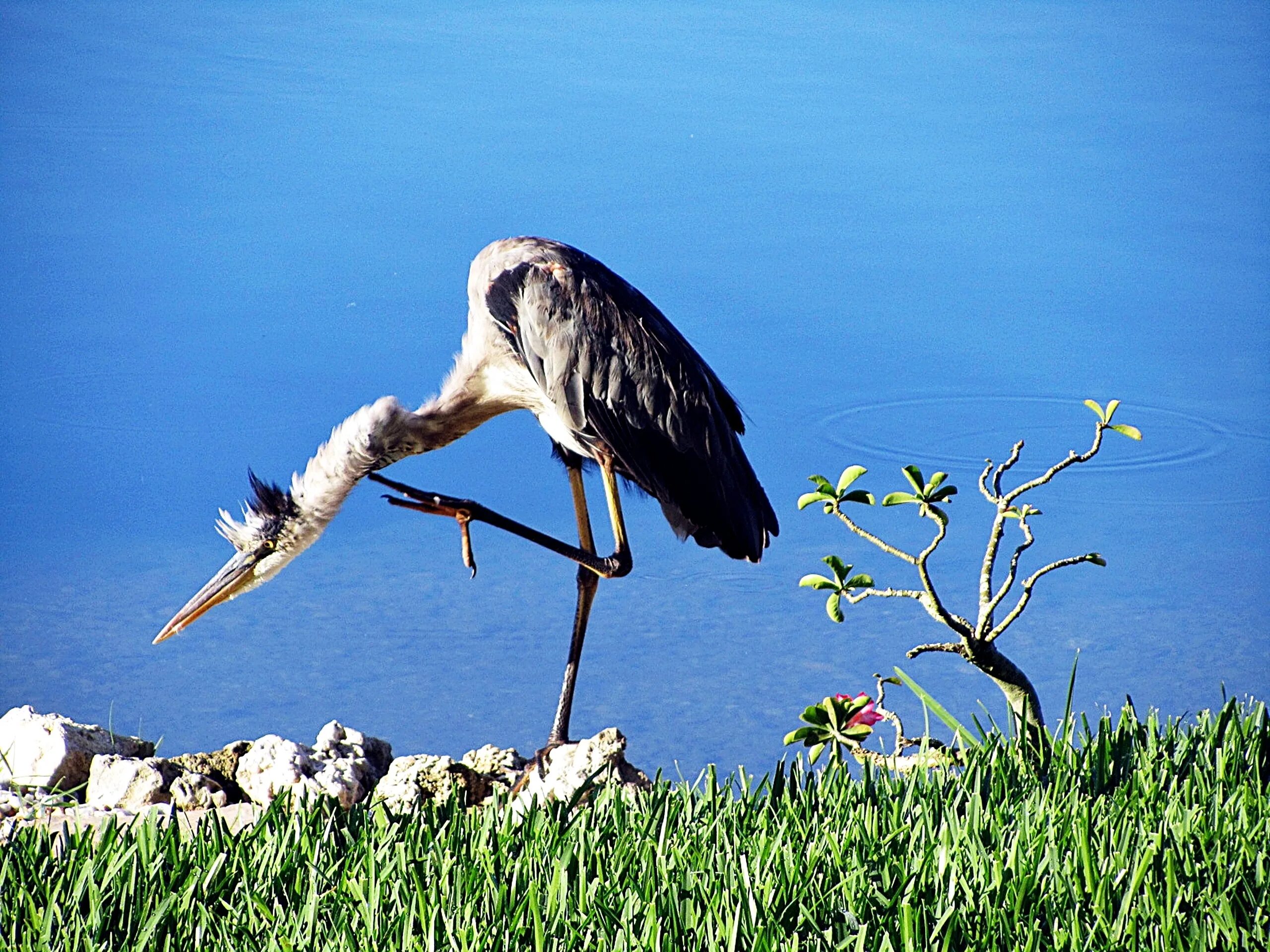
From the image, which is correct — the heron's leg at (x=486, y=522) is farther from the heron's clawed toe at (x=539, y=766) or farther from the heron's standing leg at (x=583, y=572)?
the heron's clawed toe at (x=539, y=766)

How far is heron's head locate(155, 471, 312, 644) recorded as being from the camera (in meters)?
2.87

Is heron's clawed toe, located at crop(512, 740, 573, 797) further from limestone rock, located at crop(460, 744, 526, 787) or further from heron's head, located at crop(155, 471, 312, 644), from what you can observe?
heron's head, located at crop(155, 471, 312, 644)

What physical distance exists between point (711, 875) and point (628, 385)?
1.05m

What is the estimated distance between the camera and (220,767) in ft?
9.14

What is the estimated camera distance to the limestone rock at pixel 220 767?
108 inches

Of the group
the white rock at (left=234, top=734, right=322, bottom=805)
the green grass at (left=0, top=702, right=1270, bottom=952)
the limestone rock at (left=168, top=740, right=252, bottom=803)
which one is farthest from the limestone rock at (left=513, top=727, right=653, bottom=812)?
the limestone rock at (left=168, top=740, right=252, bottom=803)

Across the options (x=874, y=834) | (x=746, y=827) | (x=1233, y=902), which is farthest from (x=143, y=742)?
(x=1233, y=902)

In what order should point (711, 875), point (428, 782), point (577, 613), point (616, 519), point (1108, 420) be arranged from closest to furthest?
point (711, 875) → point (1108, 420) → point (428, 782) → point (616, 519) → point (577, 613)

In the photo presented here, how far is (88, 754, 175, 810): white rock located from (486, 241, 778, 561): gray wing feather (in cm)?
100

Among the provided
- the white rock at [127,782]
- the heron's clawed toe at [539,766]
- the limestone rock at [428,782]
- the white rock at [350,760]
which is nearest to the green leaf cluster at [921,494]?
the heron's clawed toe at [539,766]

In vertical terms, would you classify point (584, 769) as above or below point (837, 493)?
below

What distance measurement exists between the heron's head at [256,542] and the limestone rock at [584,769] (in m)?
0.66

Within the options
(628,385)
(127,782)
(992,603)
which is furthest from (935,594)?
(127,782)

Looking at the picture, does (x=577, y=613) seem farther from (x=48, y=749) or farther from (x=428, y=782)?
(x=48, y=749)
